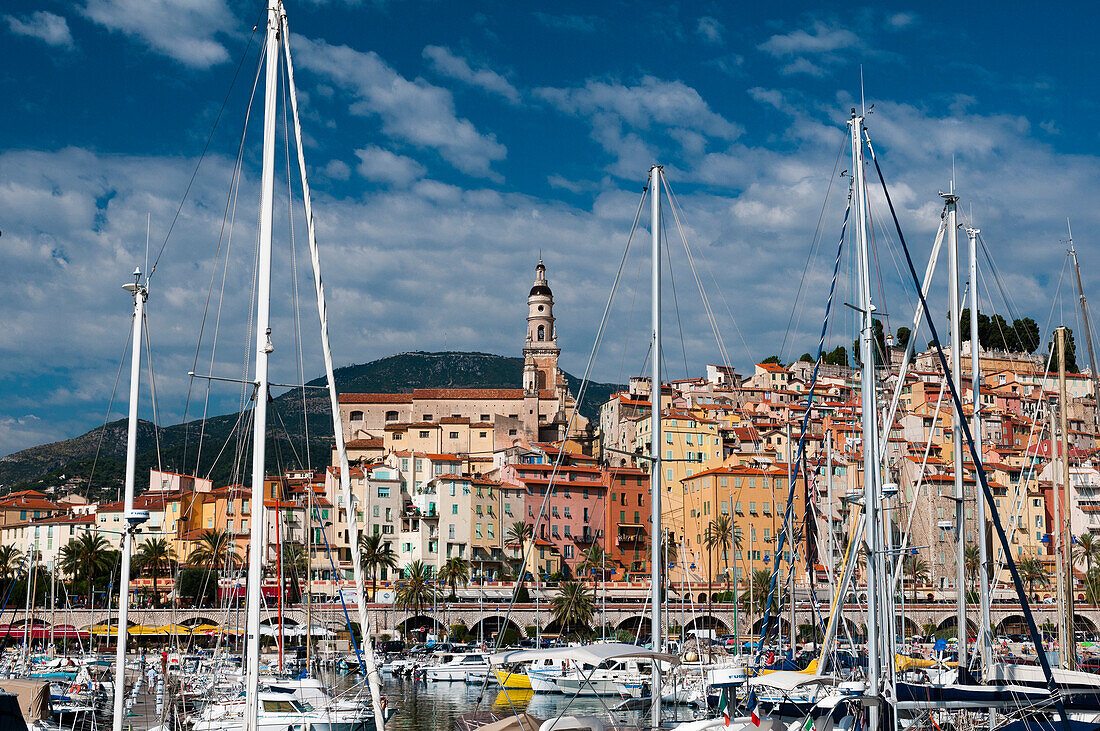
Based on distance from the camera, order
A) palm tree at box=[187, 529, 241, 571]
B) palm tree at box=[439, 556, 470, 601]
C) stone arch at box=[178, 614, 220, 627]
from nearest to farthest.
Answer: stone arch at box=[178, 614, 220, 627], palm tree at box=[187, 529, 241, 571], palm tree at box=[439, 556, 470, 601]

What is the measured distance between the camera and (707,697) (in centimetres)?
3272

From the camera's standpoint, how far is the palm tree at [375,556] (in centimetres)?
8144

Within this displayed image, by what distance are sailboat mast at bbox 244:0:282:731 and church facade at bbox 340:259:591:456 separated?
329 ft

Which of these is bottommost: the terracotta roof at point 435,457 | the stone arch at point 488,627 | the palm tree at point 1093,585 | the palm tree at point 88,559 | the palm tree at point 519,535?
the stone arch at point 488,627

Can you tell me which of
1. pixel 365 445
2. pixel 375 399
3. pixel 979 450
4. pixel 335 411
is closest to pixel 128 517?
pixel 335 411

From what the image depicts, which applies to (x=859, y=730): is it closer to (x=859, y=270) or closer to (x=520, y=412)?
(x=859, y=270)

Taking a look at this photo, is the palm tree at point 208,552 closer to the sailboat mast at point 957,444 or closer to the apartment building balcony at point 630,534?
the apartment building balcony at point 630,534

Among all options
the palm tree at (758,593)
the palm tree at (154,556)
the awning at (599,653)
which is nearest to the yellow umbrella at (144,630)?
the palm tree at (154,556)

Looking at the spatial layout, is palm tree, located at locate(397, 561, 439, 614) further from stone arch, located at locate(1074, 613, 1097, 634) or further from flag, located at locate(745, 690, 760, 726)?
flag, located at locate(745, 690, 760, 726)

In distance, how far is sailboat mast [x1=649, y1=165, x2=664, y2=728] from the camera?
18.2m

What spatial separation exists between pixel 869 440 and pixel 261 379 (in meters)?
9.81

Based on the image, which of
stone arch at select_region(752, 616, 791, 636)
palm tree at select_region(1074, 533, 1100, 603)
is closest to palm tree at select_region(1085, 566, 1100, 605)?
palm tree at select_region(1074, 533, 1100, 603)

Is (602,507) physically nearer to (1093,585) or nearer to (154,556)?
(154,556)

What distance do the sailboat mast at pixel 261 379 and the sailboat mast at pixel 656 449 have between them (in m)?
6.30
